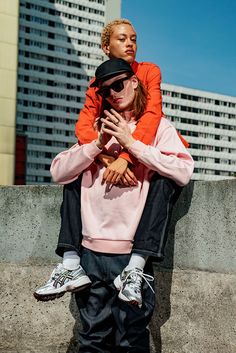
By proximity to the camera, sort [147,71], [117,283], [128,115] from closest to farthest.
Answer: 1. [117,283]
2. [128,115]
3. [147,71]

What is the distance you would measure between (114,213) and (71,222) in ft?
0.90

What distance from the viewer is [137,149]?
111 inches

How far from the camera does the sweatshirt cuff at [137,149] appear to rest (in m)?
2.83

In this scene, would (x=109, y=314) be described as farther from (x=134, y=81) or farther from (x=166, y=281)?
(x=134, y=81)

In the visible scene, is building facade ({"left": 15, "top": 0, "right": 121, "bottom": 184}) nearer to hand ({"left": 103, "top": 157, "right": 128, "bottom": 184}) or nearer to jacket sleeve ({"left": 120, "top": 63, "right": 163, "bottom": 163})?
jacket sleeve ({"left": 120, "top": 63, "right": 163, "bottom": 163})

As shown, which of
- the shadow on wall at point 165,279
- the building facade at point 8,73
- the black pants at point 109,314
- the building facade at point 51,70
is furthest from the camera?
the building facade at point 51,70

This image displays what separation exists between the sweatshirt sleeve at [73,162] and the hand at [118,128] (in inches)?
5.0

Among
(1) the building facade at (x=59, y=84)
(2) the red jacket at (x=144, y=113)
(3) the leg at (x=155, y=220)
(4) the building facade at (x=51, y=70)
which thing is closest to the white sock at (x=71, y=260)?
(3) the leg at (x=155, y=220)

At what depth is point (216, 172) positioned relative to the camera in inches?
4343

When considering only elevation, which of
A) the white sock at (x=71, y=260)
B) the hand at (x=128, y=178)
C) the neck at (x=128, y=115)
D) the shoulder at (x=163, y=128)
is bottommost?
the white sock at (x=71, y=260)

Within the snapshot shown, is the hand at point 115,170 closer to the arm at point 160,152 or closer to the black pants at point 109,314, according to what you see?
the arm at point 160,152

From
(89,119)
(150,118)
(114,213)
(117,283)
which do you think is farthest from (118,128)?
(117,283)

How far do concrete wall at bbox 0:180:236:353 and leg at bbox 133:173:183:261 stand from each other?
69cm

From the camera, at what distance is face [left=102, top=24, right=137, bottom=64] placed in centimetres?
334
